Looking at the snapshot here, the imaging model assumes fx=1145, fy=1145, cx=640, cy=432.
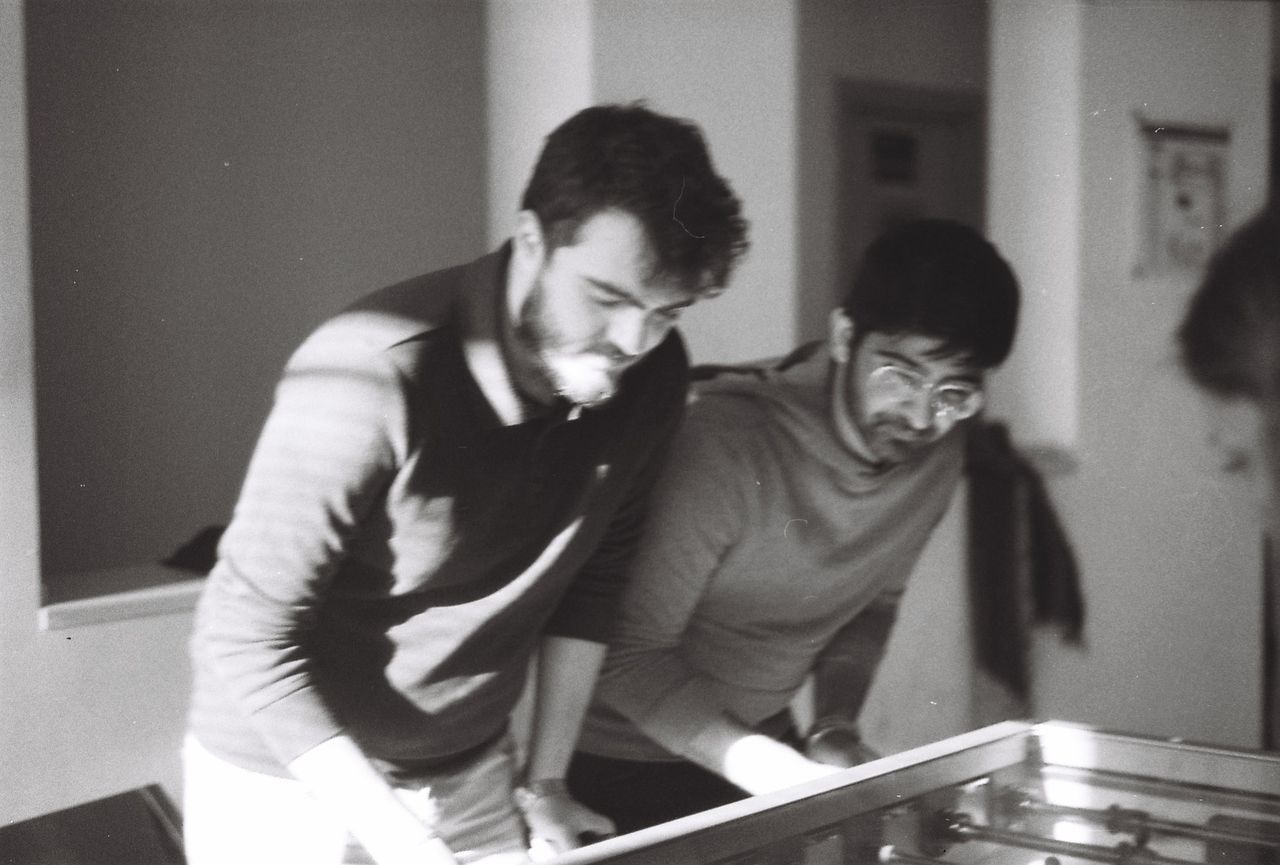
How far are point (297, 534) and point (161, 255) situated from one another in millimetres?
394

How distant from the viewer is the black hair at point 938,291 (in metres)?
1.39

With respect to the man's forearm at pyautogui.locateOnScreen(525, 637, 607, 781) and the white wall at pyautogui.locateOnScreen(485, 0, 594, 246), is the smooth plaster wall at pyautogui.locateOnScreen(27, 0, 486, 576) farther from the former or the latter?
the man's forearm at pyautogui.locateOnScreen(525, 637, 607, 781)

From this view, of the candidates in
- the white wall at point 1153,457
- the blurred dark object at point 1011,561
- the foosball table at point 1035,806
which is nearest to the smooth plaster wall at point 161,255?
the foosball table at point 1035,806

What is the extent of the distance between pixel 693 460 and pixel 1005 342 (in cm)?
52

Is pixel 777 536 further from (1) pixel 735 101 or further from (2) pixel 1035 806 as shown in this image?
(1) pixel 735 101

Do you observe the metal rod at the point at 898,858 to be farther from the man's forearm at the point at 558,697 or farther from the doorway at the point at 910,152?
the doorway at the point at 910,152

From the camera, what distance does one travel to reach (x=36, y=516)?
102cm

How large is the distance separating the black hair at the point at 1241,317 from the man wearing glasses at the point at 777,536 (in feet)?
1.18

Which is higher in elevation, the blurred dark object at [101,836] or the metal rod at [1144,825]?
the blurred dark object at [101,836]

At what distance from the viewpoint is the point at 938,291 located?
142 centimetres

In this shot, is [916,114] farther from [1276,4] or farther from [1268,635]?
[1268,635]

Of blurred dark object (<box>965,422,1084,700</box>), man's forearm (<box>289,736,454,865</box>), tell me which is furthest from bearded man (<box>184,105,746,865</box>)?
blurred dark object (<box>965,422,1084,700</box>)

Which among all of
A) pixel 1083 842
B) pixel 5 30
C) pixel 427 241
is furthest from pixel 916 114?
pixel 5 30

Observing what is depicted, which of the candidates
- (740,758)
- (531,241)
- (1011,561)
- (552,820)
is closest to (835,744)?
(740,758)
